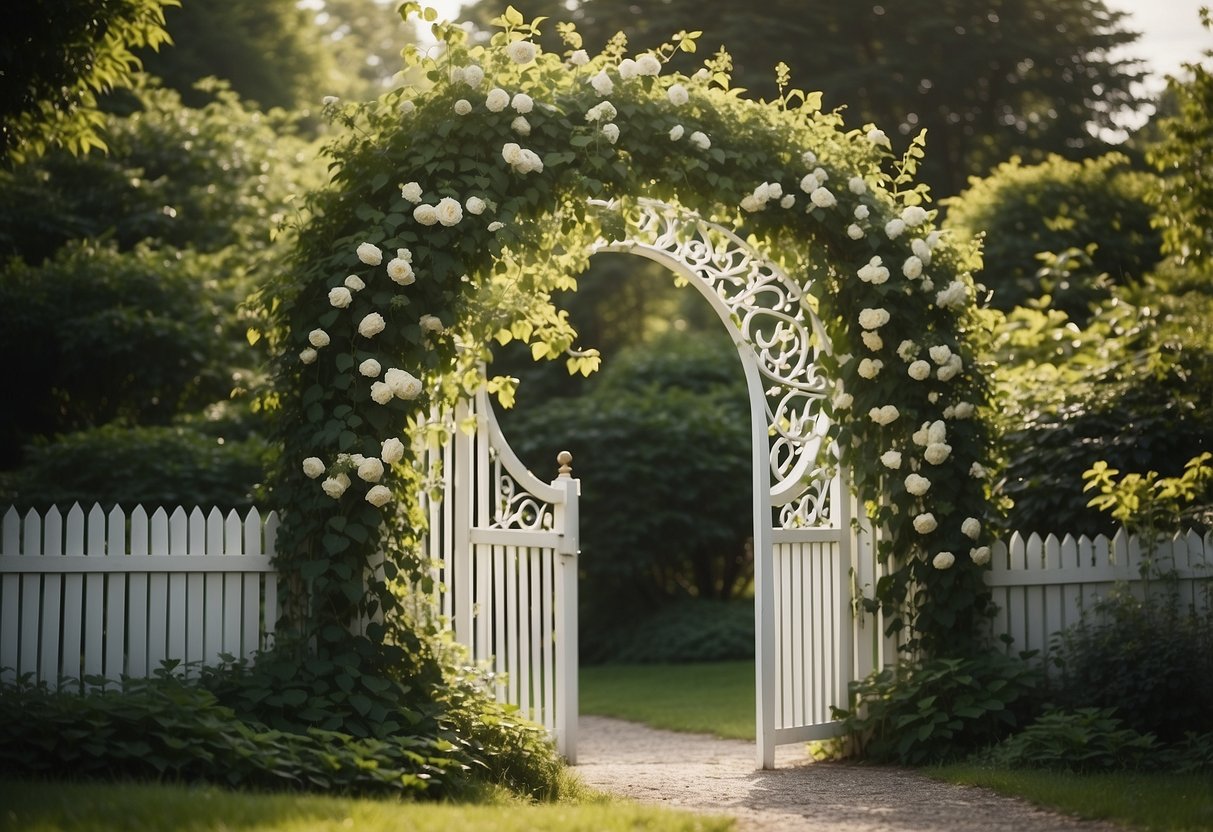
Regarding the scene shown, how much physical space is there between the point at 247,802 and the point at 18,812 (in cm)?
71

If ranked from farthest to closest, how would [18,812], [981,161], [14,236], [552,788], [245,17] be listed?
1. [245,17]
2. [981,161]
3. [14,236]
4. [552,788]
5. [18,812]

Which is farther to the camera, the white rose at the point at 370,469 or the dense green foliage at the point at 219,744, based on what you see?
the white rose at the point at 370,469

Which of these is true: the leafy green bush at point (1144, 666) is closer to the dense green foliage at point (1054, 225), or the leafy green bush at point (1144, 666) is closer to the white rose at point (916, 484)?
the white rose at point (916, 484)

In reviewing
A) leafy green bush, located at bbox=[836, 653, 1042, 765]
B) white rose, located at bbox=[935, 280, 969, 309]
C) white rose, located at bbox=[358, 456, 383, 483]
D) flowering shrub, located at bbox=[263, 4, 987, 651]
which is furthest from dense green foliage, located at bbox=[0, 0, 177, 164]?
leafy green bush, located at bbox=[836, 653, 1042, 765]

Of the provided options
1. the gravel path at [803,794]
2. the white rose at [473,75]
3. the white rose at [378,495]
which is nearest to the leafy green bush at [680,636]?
the gravel path at [803,794]

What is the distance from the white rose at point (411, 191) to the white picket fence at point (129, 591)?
5.29 ft

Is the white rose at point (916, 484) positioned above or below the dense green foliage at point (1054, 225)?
below

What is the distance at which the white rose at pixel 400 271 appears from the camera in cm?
610

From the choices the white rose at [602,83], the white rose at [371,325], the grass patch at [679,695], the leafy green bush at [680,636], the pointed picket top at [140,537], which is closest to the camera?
the white rose at [371,325]

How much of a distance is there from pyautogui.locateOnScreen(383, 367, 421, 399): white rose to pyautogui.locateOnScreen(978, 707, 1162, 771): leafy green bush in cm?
327

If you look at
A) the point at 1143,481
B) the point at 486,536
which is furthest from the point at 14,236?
the point at 1143,481

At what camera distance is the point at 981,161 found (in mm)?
18031

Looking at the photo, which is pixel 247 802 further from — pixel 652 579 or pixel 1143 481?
pixel 652 579

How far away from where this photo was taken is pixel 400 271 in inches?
240
